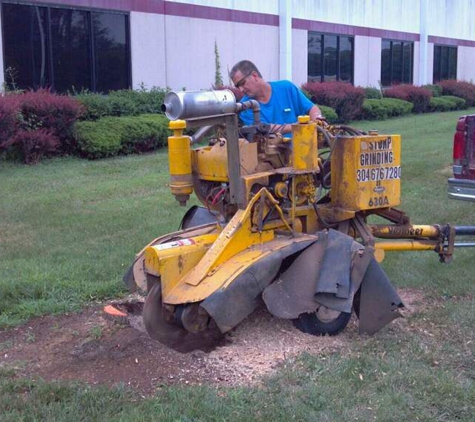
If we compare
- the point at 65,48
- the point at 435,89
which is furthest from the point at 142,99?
the point at 435,89

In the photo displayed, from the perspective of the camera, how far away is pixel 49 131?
1325 cm

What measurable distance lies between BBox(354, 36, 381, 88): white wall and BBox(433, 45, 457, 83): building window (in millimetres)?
5770

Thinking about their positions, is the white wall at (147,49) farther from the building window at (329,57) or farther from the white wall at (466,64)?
the white wall at (466,64)

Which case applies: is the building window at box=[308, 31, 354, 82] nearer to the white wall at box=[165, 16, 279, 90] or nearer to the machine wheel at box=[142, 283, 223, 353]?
the white wall at box=[165, 16, 279, 90]

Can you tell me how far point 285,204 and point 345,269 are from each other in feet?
2.25

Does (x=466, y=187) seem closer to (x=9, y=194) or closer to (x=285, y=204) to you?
(x=285, y=204)

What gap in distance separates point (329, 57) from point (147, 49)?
9424 millimetres

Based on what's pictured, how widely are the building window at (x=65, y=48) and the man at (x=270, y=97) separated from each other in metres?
10.1

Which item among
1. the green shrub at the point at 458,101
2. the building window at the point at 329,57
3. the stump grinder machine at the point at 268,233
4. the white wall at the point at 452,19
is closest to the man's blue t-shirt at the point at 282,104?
the stump grinder machine at the point at 268,233

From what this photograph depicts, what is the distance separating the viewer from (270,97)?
19.1ft

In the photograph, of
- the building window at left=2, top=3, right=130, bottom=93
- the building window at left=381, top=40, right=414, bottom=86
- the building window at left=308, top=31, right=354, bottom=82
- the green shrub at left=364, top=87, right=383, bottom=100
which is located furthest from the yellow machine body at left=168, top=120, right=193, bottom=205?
the building window at left=381, top=40, right=414, bottom=86

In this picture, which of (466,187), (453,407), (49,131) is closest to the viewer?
(453,407)

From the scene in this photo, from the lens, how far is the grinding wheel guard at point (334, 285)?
4520mm

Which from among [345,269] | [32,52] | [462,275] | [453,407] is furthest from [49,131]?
[453,407]
